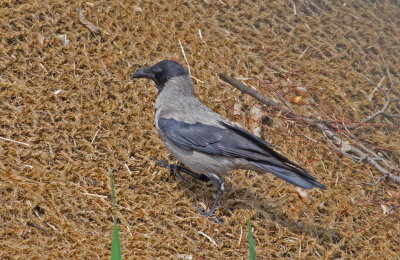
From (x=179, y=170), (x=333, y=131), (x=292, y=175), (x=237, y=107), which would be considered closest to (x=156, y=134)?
(x=179, y=170)

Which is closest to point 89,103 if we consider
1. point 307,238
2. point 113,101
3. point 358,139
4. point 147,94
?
point 113,101

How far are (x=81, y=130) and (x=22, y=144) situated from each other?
59 centimetres

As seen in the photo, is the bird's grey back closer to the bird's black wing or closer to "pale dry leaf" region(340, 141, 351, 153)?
the bird's black wing

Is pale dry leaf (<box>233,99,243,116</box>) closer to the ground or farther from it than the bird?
closer to the ground

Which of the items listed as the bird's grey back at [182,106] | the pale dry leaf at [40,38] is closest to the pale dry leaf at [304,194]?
the bird's grey back at [182,106]

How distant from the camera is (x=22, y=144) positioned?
526cm

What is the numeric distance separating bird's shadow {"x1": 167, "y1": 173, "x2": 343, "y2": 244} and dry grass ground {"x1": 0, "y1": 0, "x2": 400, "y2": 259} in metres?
0.01

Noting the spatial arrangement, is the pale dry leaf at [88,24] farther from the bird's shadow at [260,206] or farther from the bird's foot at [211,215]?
the bird's foot at [211,215]

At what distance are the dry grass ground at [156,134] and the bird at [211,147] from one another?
0.31 metres

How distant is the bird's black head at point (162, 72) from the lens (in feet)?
19.0

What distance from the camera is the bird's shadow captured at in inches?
212

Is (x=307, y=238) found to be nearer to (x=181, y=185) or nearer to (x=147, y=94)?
(x=181, y=185)

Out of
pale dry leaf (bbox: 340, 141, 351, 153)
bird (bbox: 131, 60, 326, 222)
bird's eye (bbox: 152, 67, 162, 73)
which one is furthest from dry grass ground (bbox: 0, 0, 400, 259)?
bird's eye (bbox: 152, 67, 162, 73)

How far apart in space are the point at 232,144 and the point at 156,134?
1071 millimetres
